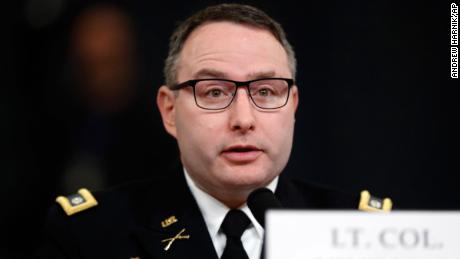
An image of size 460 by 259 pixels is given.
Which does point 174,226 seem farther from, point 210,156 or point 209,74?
point 209,74

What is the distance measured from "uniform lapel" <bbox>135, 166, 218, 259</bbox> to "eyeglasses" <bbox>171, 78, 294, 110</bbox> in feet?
0.93

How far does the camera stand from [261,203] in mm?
1366

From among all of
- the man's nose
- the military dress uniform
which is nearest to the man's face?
the man's nose

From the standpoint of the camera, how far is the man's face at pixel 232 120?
170 cm

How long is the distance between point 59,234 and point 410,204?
185 centimetres

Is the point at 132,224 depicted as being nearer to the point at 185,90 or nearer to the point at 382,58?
the point at 185,90

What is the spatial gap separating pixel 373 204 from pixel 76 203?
0.89 meters

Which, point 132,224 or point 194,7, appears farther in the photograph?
point 194,7

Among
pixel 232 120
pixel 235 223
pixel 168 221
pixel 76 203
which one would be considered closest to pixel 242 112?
pixel 232 120

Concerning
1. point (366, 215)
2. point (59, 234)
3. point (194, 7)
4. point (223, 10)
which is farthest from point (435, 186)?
point (366, 215)

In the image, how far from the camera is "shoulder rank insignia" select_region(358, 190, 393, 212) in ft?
6.80

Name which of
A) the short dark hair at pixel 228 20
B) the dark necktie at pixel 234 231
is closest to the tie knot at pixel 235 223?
the dark necktie at pixel 234 231

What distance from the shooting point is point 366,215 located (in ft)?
3.62

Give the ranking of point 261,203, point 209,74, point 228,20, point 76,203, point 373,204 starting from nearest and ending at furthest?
point 261,203 < point 209,74 < point 228,20 < point 76,203 < point 373,204
